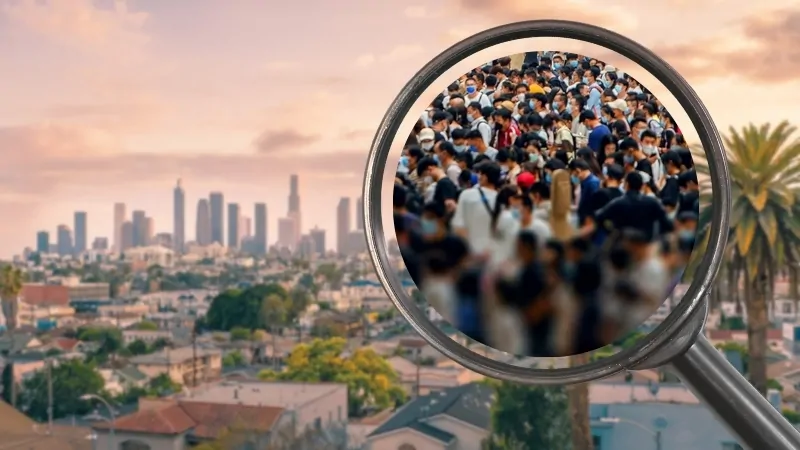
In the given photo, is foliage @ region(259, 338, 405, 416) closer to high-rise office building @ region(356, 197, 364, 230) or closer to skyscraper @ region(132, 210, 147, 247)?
skyscraper @ region(132, 210, 147, 247)

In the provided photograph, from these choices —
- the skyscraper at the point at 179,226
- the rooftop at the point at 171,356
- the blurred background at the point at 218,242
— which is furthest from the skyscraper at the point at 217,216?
the rooftop at the point at 171,356

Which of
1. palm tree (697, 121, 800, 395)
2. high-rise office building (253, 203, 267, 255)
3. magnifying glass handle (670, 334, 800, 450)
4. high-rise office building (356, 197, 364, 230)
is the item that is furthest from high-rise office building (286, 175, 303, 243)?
magnifying glass handle (670, 334, 800, 450)

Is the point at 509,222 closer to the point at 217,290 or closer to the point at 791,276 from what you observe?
the point at 791,276

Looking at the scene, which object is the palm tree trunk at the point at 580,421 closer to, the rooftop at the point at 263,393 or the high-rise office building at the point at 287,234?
the rooftop at the point at 263,393

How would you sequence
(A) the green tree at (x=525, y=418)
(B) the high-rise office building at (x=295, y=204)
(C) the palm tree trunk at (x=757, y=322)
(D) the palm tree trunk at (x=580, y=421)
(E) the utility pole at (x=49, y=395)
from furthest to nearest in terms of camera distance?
(B) the high-rise office building at (x=295, y=204) < (E) the utility pole at (x=49, y=395) < (A) the green tree at (x=525, y=418) < (D) the palm tree trunk at (x=580, y=421) < (C) the palm tree trunk at (x=757, y=322)

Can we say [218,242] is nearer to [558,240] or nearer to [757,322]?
[757,322]

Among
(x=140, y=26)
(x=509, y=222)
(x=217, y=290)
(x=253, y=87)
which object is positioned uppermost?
(x=140, y=26)

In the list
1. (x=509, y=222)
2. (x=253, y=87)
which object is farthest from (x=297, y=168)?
(x=509, y=222)
